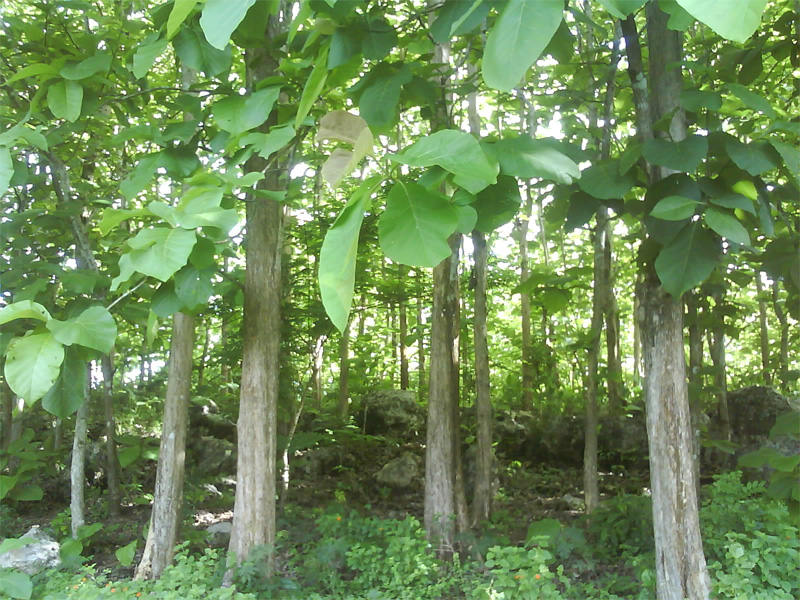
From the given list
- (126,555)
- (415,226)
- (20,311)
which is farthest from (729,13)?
(126,555)

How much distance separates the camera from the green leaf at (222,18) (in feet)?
2.84

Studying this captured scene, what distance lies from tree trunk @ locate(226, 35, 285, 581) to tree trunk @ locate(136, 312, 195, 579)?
1.35ft

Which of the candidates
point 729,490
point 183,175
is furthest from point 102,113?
point 729,490

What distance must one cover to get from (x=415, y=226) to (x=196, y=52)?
1.45 metres

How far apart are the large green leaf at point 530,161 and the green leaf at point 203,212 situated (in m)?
0.62

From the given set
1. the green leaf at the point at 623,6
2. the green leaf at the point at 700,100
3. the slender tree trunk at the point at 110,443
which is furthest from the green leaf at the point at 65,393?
the slender tree trunk at the point at 110,443

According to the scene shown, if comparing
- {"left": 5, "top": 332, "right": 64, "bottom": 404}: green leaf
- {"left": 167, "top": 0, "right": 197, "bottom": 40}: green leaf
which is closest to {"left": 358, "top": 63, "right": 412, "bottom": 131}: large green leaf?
{"left": 167, "top": 0, "right": 197, "bottom": 40}: green leaf

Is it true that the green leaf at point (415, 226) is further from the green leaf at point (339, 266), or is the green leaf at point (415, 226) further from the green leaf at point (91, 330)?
the green leaf at point (91, 330)

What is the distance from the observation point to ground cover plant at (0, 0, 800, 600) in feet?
4.56

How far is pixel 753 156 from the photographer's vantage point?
6.77 ft

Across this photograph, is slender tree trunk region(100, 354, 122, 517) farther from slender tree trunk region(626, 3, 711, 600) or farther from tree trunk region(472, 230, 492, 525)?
slender tree trunk region(626, 3, 711, 600)

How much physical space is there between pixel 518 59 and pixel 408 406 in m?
6.94

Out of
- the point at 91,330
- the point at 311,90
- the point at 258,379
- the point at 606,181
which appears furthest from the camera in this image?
the point at 258,379

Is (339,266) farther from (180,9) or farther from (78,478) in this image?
(78,478)
